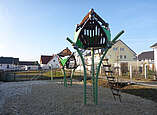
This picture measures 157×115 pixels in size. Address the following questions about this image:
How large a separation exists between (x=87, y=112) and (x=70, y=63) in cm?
637

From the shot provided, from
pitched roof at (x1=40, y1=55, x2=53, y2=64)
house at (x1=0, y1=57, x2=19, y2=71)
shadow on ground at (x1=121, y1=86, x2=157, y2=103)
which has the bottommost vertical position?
shadow on ground at (x1=121, y1=86, x2=157, y2=103)

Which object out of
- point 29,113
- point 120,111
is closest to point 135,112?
point 120,111

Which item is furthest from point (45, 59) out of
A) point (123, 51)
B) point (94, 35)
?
point (94, 35)

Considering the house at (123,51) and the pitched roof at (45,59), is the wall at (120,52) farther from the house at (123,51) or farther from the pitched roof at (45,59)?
the pitched roof at (45,59)

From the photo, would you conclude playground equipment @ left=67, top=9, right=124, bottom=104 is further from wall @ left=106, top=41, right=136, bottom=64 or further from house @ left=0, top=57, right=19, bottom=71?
house @ left=0, top=57, right=19, bottom=71

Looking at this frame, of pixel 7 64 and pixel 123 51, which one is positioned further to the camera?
pixel 7 64

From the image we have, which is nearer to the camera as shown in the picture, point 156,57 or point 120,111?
point 120,111

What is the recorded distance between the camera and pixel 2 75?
50.8ft

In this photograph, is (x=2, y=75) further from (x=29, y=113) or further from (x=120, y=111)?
(x=120, y=111)

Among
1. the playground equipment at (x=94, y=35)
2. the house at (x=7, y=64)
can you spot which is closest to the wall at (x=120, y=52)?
the playground equipment at (x=94, y=35)

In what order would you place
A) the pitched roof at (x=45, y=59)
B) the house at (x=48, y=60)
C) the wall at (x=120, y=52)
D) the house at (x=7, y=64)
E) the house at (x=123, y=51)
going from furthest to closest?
the house at (x=7, y=64)
the pitched roof at (x=45, y=59)
the house at (x=48, y=60)
the house at (x=123, y=51)
the wall at (x=120, y=52)

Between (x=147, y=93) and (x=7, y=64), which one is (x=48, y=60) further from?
(x=147, y=93)

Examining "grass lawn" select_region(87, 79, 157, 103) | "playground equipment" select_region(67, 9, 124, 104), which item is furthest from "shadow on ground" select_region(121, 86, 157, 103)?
"playground equipment" select_region(67, 9, 124, 104)

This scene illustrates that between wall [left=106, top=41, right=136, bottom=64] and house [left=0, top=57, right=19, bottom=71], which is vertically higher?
wall [left=106, top=41, right=136, bottom=64]
